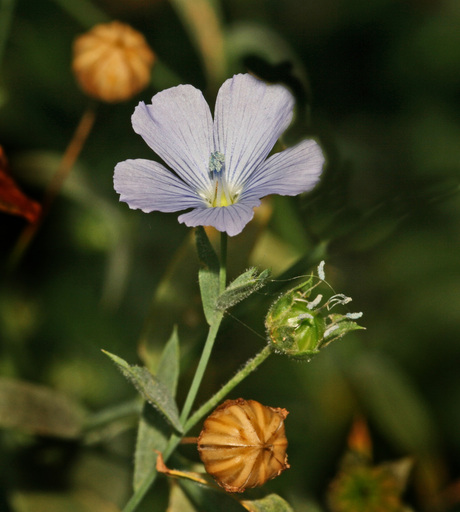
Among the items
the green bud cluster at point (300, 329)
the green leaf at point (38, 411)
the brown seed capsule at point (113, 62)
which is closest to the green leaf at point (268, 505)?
the green bud cluster at point (300, 329)

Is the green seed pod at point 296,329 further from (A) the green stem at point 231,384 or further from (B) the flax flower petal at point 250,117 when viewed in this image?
(B) the flax flower petal at point 250,117

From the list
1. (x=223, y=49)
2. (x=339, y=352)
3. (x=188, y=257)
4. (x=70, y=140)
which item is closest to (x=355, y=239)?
(x=188, y=257)

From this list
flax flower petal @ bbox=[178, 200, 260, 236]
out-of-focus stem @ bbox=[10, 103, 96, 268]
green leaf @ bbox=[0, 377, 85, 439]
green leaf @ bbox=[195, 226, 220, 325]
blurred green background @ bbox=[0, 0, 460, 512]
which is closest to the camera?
flax flower petal @ bbox=[178, 200, 260, 236]

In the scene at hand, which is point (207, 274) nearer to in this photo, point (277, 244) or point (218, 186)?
point (218, 186)

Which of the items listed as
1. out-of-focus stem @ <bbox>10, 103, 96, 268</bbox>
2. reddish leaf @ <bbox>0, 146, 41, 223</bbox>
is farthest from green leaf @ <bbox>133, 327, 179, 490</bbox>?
out-of-focus stem @ <bbox>10, 103, 96, 268</bbox>

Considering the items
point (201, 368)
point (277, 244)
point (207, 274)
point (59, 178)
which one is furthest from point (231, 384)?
point (59, 178)

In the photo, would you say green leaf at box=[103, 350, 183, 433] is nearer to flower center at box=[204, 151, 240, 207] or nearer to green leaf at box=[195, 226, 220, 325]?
green leaf at box=[195, 226, 220, 325]
